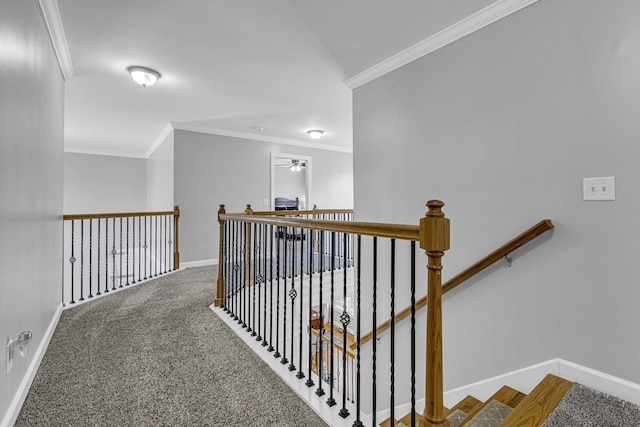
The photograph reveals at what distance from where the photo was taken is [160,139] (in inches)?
236

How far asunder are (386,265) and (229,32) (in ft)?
7.72

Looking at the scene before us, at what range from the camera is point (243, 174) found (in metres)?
5.69

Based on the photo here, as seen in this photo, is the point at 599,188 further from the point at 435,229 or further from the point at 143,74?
the point at 143,74

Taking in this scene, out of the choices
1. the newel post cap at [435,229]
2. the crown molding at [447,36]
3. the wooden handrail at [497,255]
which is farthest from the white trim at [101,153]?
the newel post cap at [435,229]

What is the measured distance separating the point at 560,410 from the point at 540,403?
0.25 feet

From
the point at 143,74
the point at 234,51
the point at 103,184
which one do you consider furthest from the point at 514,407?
the point at 103,184

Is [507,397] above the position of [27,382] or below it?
below

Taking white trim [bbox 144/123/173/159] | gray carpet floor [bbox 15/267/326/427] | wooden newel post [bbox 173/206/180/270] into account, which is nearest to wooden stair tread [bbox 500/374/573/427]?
gray carpet floor [bbox 15/267/326/427]

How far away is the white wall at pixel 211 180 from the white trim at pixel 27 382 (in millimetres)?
2782

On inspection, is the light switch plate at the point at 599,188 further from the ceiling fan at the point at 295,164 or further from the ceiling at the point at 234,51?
the ceiling fan at the point at 295,164

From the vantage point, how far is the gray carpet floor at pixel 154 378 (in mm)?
1501

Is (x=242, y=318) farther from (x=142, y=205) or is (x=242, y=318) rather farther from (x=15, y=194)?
(x=142, y=205)

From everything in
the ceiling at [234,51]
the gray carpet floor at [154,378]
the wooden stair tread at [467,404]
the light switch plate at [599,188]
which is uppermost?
the ceiling at [234,51]

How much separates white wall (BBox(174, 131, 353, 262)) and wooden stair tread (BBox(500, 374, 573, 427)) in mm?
4750
